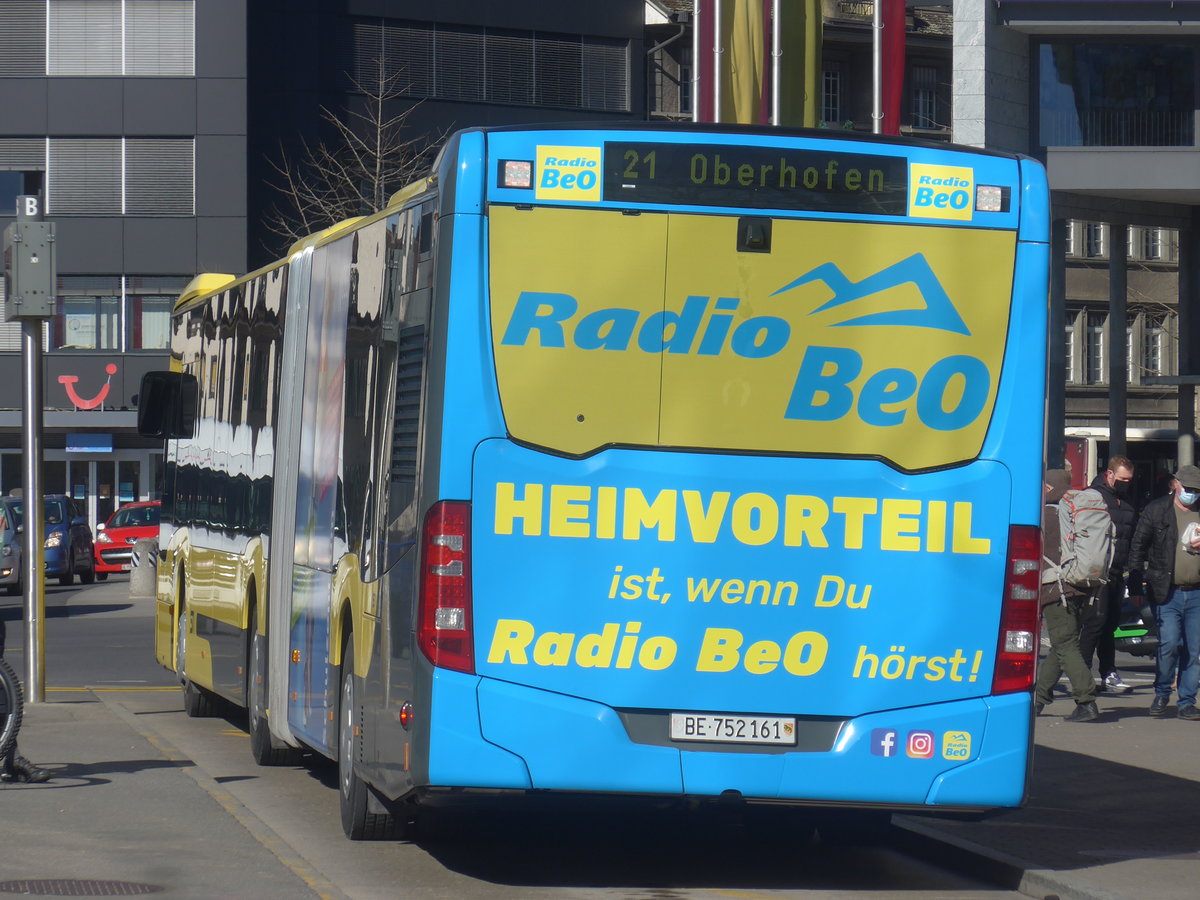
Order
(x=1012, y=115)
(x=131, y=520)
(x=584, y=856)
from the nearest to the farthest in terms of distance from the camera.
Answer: (x=584, y=856), (x=1012, y=115), (x=131, y=520)

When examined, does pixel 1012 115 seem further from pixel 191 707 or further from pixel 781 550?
pixel 781 550

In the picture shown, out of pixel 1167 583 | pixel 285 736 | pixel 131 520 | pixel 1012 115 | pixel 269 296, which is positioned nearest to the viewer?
pixel 285 736

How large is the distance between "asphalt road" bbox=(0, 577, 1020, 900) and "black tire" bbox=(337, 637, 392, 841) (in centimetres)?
7

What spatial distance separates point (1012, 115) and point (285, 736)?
12.8 metres

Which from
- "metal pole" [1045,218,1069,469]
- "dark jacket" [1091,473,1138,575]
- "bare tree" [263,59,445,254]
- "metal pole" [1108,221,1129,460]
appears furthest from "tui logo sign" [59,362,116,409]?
"dark jacket" [1091,473,1138,575]

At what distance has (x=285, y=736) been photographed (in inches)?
448

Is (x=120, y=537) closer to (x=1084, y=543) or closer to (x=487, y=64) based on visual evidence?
(x=487, y=64)

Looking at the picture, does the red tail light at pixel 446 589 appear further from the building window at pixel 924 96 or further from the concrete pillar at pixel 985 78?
the building window at pixel 924 96

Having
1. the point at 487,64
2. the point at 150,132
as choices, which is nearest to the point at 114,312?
the point at 150,132

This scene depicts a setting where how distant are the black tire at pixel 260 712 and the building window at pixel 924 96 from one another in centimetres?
5043

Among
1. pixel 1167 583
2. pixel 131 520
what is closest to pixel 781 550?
pixel 1167 583

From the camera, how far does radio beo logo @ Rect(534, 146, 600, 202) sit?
26.6 ft

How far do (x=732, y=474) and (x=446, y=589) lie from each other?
1193mm

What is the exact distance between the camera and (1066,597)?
49.6ft
